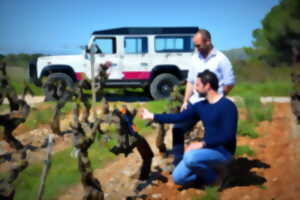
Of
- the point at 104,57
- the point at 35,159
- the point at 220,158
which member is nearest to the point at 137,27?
the point at 104,57

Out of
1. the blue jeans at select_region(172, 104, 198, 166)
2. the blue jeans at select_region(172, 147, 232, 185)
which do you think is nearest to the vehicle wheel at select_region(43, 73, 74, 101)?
the blue jeans at select_region(172, 104, 198, 166)

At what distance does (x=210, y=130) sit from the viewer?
3.09 metres

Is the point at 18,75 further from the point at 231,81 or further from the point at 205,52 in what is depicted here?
the point at 231,81

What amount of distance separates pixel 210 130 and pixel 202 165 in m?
0.38

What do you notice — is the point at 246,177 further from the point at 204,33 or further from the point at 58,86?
the point at 58,86

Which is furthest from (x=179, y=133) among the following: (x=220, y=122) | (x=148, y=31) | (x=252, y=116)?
(x=148, y=31)

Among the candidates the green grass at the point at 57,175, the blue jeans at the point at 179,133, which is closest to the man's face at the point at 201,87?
the blue jeans at the point at 179,133

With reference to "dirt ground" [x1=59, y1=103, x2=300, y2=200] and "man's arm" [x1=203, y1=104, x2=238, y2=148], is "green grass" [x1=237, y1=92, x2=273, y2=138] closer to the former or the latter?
"dirt ground" [x1=59, y1=103, x2=300, y2=200]

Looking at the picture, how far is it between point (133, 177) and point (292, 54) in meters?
2.68

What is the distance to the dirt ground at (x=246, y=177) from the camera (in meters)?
3.12

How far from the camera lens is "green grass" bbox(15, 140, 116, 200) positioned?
3.55 metres

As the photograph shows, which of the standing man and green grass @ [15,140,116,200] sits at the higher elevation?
the standing man

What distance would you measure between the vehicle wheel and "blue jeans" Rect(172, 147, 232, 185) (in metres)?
3.56

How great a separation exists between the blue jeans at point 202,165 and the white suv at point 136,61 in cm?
669
